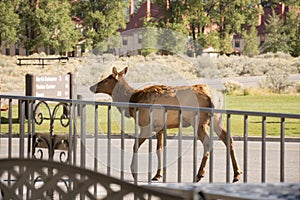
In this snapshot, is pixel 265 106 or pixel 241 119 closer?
pixel 241 119

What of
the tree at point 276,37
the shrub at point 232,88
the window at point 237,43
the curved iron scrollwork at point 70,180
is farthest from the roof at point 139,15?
the curved iron scrollwork at point 70,180

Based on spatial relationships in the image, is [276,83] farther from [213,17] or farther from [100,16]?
[100,16]

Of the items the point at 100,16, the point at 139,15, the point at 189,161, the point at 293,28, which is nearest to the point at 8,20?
the point at 100,16

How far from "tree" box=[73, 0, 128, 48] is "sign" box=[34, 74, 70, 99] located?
45.7 m

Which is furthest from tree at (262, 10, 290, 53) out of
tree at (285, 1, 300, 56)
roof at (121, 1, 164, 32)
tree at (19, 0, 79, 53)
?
tree at (19, 0, 79, 53)

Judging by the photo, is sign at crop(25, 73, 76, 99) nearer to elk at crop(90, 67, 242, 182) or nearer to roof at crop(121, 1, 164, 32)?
elk at crop(90, 67, 242, 182)

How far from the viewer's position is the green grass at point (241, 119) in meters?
21.7

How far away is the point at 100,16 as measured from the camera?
68.0m

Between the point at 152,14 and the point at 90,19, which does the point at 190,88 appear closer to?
the point at 90,19

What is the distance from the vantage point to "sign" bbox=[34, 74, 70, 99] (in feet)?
70.5

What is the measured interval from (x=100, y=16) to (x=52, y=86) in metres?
46.5

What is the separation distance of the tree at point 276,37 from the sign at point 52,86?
4653 centimetres

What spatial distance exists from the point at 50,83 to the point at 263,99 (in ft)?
51.8

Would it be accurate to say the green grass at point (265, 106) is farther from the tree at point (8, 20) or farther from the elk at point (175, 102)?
the tree at point (8, 20)
